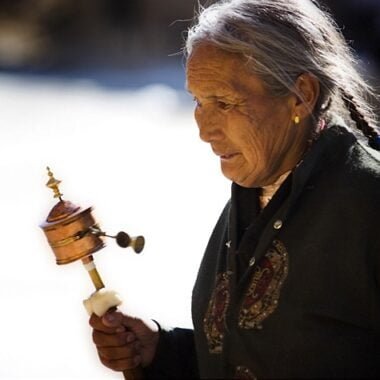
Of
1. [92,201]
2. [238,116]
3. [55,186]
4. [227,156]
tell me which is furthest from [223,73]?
[92,201]

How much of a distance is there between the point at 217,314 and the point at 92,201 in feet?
3.20

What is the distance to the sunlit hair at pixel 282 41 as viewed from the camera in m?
2.56

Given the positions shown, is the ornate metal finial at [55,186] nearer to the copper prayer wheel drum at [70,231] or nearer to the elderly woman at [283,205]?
the copper prayer wheel drum at [70,231]

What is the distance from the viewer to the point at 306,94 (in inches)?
104

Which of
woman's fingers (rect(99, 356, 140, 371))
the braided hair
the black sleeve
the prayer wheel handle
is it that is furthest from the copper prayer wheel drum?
the braided hair

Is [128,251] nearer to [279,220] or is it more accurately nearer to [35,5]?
[279,220]

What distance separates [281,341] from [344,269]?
→ 0.24 m

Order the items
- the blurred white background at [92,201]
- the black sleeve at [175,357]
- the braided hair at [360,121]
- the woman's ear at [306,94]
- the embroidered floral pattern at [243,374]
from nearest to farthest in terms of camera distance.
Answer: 1. the embroidered floral pattern at [243,374]
2. the woman's ear at [306,94]
3. the braided hair at [360,121]
4. the black sleeve at [175,357]
5. the blurred white background at [92,201]

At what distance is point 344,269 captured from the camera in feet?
7.86

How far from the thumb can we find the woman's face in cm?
50

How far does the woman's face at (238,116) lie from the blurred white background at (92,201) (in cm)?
42

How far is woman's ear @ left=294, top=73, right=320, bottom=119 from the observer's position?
2.61 meters

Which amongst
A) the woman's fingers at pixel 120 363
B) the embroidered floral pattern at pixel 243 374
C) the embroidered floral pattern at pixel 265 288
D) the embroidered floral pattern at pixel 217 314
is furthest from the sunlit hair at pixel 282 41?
the woman's fingers at pixel 120 363

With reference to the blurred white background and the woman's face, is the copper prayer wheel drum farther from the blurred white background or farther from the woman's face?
the woman's face
